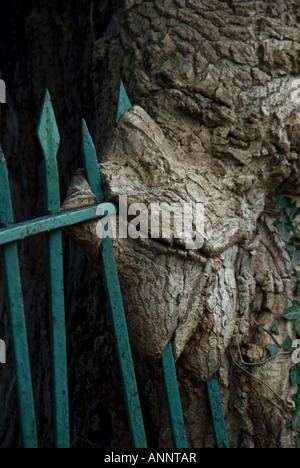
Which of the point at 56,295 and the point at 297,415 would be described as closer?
the point at 56,295

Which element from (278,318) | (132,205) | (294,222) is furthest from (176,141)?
(278,318)

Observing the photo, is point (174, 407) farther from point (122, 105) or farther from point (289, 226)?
point (122, 105)

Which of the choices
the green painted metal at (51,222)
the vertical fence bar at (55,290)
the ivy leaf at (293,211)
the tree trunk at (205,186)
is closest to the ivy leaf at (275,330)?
the tree trunk at (205,186)

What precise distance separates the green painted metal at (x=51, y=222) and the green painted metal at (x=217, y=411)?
704mm

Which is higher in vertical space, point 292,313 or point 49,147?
point 49,147

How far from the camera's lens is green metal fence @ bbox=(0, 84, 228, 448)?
1418mm

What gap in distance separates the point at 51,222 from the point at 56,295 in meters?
0.19

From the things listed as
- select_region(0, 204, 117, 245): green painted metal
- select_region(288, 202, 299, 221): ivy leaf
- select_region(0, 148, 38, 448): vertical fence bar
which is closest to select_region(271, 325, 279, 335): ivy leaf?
select_region(288, 202, 299, 221): ivy leaf

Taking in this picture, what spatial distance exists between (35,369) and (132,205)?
1.60m

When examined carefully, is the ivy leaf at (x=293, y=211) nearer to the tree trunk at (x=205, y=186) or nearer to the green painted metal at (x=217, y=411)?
the tree trunk at (x=205, y=186)

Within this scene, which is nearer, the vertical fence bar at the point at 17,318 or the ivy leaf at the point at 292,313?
the vertical fence bar at the point at 17,318

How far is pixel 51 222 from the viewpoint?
1.52 m

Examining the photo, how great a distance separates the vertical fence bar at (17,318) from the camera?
141 centimetres

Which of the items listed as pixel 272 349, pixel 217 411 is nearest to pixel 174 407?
pixel 217 411
